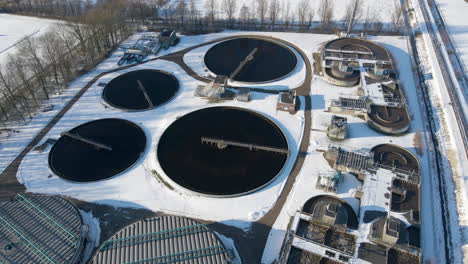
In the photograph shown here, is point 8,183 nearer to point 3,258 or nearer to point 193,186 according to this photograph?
point 3,258

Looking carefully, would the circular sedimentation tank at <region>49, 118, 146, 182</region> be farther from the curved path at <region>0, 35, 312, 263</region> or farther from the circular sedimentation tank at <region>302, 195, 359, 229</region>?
the circular sedimentation tank at <region>302, 195, 359, 229</region>

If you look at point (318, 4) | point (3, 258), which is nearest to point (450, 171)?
point (3, 258)

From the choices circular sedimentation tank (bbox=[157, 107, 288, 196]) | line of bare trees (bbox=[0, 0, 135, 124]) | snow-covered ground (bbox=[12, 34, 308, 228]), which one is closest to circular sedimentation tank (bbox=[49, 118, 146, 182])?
snow-covered ground (bbox=[12, 34, 308, 228])

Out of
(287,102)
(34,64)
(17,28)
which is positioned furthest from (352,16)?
(17,28)

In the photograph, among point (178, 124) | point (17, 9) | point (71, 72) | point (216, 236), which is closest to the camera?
point (216, 236)

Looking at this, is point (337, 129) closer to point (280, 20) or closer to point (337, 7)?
point (280, 20)

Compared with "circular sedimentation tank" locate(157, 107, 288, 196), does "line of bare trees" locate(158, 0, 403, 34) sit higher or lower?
higher

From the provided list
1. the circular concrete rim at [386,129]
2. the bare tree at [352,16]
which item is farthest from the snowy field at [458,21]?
the circular concrete rim at [386,129]
